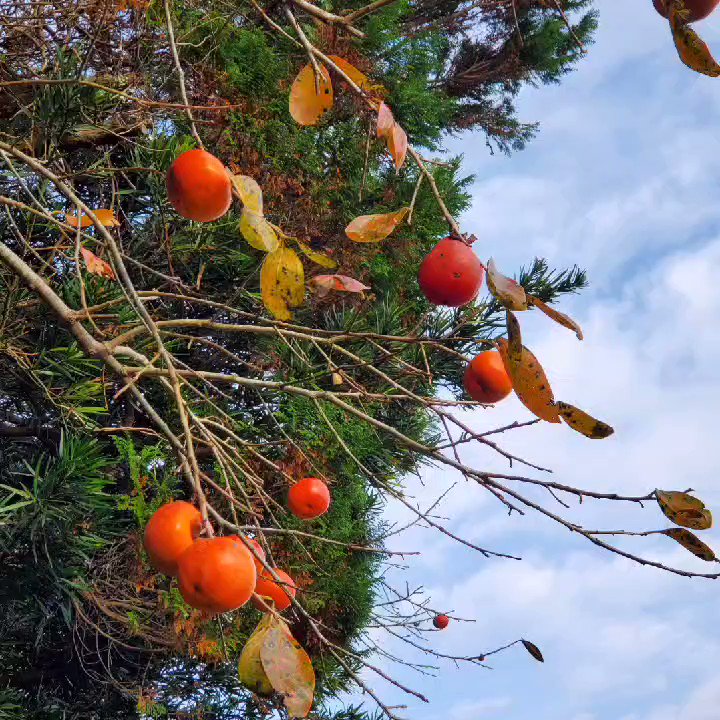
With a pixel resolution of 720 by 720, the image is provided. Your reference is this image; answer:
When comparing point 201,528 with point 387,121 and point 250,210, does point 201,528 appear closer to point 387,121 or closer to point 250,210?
point 250,210

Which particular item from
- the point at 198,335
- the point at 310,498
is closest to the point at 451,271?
the point at 310,498

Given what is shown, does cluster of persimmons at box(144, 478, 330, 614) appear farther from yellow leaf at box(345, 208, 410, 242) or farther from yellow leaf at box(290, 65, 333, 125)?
yellow leaf at box(290, 65, 333, 125)

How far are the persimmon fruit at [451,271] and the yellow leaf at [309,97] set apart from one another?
0.73 feet

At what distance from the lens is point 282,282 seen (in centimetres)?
79

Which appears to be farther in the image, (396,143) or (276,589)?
(276,589)

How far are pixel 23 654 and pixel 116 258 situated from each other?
7.30 feet

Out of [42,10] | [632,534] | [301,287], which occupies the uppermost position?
[42,10]

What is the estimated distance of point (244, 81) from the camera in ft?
10.5

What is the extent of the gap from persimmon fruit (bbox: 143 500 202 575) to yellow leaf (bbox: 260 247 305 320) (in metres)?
0.21

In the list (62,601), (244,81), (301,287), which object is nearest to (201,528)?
(301,287)

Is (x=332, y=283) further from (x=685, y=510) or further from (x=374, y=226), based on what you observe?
(x=685, y=510)

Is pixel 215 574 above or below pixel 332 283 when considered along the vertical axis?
below

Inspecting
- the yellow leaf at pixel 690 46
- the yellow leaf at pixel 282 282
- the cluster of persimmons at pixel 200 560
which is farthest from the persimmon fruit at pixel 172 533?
the yellow leaf at pixel 690 46

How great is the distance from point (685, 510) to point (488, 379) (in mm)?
322
